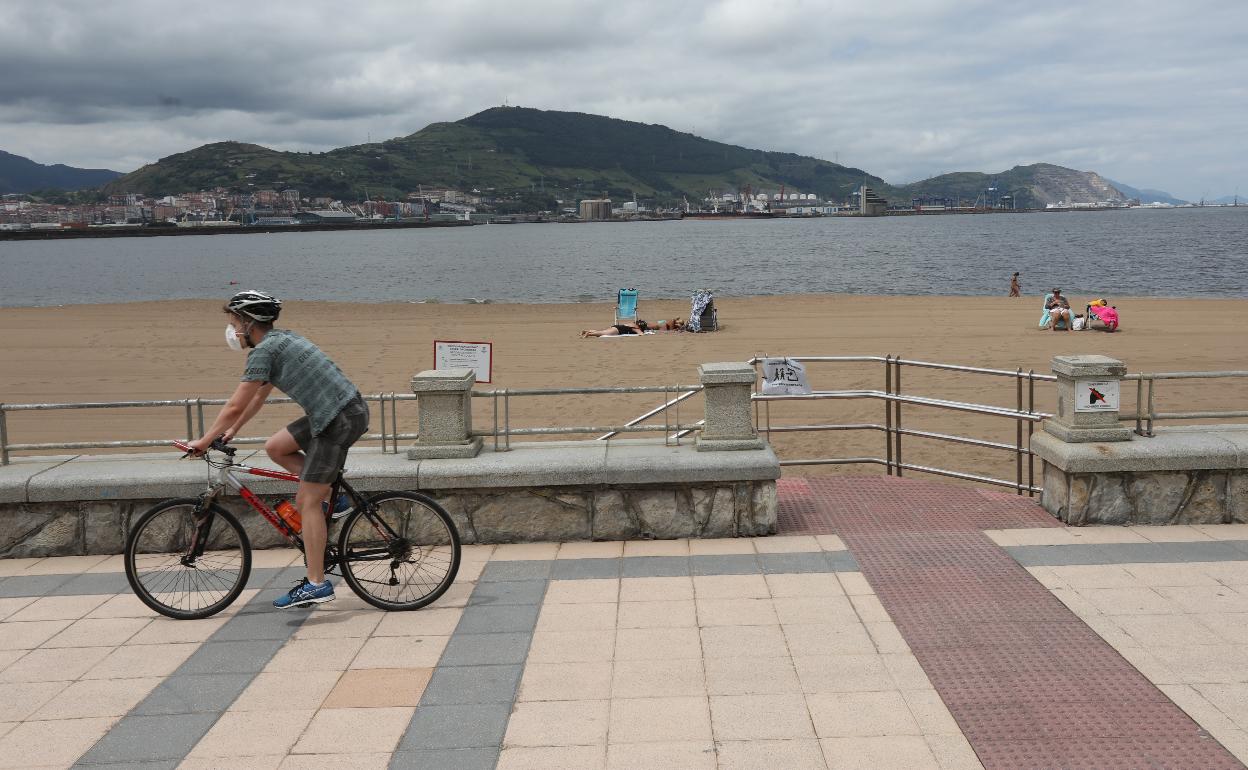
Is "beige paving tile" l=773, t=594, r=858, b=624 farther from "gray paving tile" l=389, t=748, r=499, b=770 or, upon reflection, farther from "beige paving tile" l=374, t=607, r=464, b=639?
"gray paving tile" l=389, t=748, r=499, b=770

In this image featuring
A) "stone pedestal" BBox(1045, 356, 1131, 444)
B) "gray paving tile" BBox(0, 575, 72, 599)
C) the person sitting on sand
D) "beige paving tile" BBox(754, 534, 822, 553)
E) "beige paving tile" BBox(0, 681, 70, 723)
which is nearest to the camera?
"beige paving tile" BBox(0, 681, 70, 723)

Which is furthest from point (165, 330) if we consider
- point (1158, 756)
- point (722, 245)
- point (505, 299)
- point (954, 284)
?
point (722, 245)

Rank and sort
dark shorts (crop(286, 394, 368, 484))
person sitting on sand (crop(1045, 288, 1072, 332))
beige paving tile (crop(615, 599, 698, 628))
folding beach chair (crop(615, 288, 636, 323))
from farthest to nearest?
1. folding beach chair (crop(615, 288, 636, 323))
2. person sitting on sand (crop(1045, 288, 1072, 332))
3. beige paving tile (crop(615, 599, 698, 628))
4. dark shorts (crop(286, 394, 368, 484))

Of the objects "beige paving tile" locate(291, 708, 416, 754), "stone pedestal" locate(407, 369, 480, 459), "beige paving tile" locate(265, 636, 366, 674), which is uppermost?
"stone pedestal" locate(407, 369, 480, 459)

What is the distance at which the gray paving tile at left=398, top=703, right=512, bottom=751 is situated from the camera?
451 centimetres

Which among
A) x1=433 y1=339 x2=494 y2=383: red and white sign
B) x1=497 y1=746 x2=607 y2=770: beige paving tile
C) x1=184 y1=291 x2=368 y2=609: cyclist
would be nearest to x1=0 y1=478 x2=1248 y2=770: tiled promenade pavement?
x1=497 y1=746 x2=607 y2=770: beige paving tile

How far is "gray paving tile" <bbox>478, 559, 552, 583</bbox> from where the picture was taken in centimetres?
678

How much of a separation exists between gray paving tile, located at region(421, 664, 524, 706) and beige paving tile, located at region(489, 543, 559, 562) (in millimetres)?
1851

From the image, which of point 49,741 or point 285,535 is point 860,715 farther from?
point 49,741

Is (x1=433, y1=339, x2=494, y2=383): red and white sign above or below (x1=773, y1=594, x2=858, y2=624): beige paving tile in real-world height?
above

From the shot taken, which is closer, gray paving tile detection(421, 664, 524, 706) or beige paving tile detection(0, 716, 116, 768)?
beige paving tile detection(0, 716, 116, 768)

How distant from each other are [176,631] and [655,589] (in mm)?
2819

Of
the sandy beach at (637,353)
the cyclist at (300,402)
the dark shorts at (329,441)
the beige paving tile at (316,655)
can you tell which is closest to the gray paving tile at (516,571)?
the beige paving tile at (316,655)

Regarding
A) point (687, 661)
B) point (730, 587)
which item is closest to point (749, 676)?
point (687, 661)
